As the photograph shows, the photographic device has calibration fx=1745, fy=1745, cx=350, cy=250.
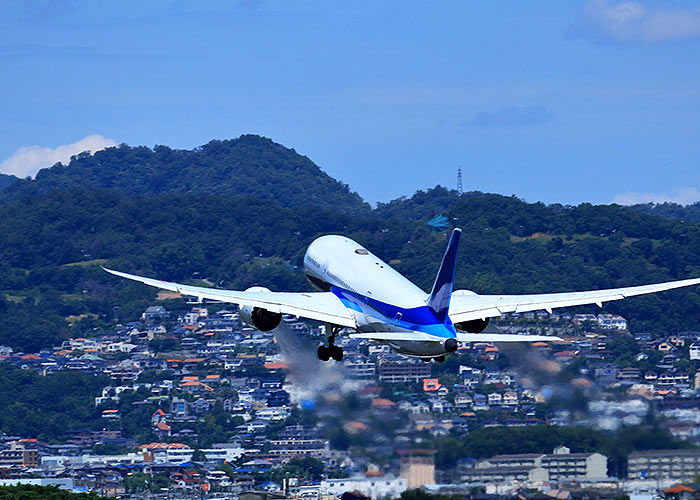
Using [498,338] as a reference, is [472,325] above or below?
above

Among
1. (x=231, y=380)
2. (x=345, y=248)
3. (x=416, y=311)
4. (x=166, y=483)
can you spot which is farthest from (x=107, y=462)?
(x=416, y=311)

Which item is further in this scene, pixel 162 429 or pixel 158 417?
pixel 158 417

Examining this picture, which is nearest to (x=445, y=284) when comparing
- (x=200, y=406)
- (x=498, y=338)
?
(x=498, y=338)

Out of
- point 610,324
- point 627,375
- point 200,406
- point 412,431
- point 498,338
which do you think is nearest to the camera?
point 498,338

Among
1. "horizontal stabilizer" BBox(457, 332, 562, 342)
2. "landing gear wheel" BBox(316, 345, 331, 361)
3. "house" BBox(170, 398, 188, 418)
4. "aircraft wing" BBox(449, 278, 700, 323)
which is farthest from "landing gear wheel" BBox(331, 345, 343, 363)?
"house" BBox(170, 398, 188, 418)

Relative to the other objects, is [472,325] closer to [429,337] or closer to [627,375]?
[429,337]

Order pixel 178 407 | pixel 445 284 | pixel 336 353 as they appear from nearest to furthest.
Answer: pixel 445 284
pixel 336 353
pixel 178 407

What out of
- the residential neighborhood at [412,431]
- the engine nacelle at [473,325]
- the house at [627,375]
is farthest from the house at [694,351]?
the engine nacelle at [473,325]
